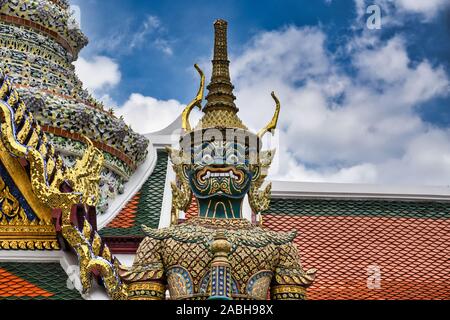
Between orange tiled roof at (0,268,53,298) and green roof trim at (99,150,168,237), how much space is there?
193cm

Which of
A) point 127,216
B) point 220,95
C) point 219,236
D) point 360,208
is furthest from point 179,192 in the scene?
point 360,208

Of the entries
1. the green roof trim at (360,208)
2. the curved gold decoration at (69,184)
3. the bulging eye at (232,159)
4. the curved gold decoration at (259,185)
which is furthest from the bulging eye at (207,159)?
the green roof trim at (360,208)

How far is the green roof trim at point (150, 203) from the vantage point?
805cm

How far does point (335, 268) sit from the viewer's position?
27.0ft

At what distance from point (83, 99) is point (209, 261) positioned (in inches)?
147

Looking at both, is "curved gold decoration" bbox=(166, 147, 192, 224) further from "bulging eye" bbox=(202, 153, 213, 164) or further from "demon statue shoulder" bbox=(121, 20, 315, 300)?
"bulging eye" bbox=(202, 153, 213, 164)

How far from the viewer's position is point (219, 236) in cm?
509

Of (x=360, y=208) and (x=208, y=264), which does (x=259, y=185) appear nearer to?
(x=208, y=264)

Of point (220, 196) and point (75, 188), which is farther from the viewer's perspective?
point (75, 188)

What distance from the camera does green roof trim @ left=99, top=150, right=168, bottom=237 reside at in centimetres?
805

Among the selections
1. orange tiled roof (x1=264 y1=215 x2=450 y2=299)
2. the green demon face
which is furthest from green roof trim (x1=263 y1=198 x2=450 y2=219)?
the green demon face

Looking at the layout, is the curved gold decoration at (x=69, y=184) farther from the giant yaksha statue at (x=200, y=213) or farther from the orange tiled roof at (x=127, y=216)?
the orange tiled roof at (x=127, y=216)
